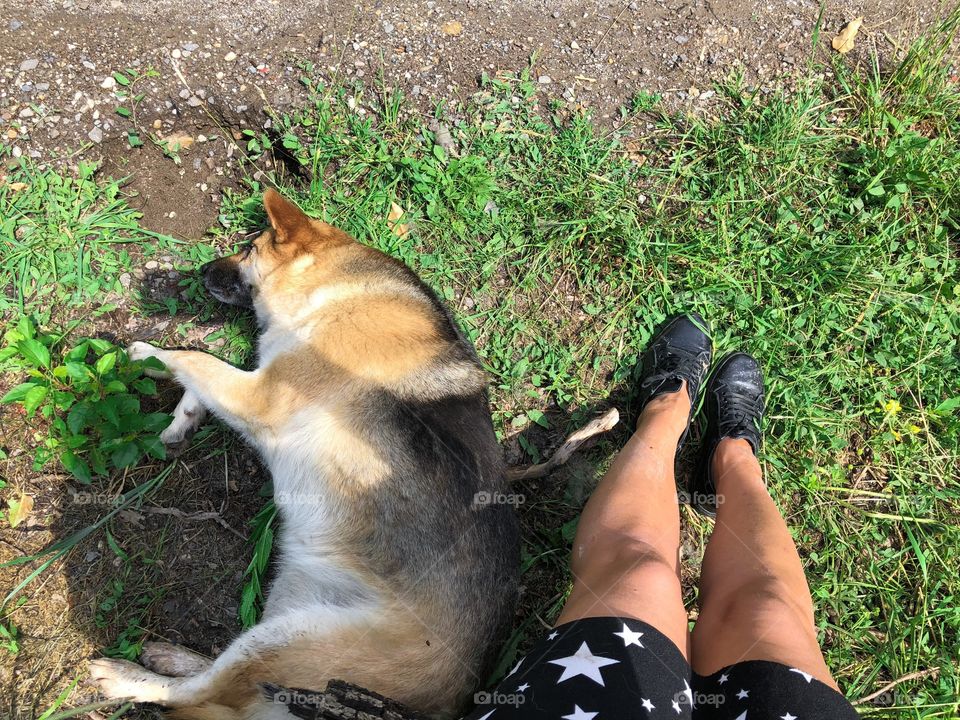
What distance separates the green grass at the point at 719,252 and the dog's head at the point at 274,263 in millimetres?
267

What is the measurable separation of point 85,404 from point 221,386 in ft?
2.20

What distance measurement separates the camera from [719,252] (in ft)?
12.2

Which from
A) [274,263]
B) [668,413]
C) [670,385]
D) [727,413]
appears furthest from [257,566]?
[727,413]

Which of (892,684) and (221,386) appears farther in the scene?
(892,684)

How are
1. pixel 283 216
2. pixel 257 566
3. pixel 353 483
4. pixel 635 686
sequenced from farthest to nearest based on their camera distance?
pixel 257 566, pixel 283 216, pixel 353 483, pixel 635 686

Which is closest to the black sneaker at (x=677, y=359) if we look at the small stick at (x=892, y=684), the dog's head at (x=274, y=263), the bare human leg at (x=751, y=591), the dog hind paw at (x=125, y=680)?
the bare human leg at (x=751, y=591)

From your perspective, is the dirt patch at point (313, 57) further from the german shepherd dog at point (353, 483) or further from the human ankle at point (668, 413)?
the human ankle at point (668, 413)

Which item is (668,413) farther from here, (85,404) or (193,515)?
(85,404)

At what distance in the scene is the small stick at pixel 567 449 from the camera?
133 inches

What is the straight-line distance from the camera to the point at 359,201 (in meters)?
3.67

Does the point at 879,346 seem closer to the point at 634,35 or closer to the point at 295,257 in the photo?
the point at 634,35

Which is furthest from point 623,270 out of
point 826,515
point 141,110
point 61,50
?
point 61,50

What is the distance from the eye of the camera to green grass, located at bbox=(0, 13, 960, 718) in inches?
138

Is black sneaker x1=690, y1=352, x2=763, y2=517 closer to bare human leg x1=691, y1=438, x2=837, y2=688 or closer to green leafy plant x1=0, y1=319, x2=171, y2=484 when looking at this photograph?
bare human leg x1=691, y1=438, x2=837, y2=688
